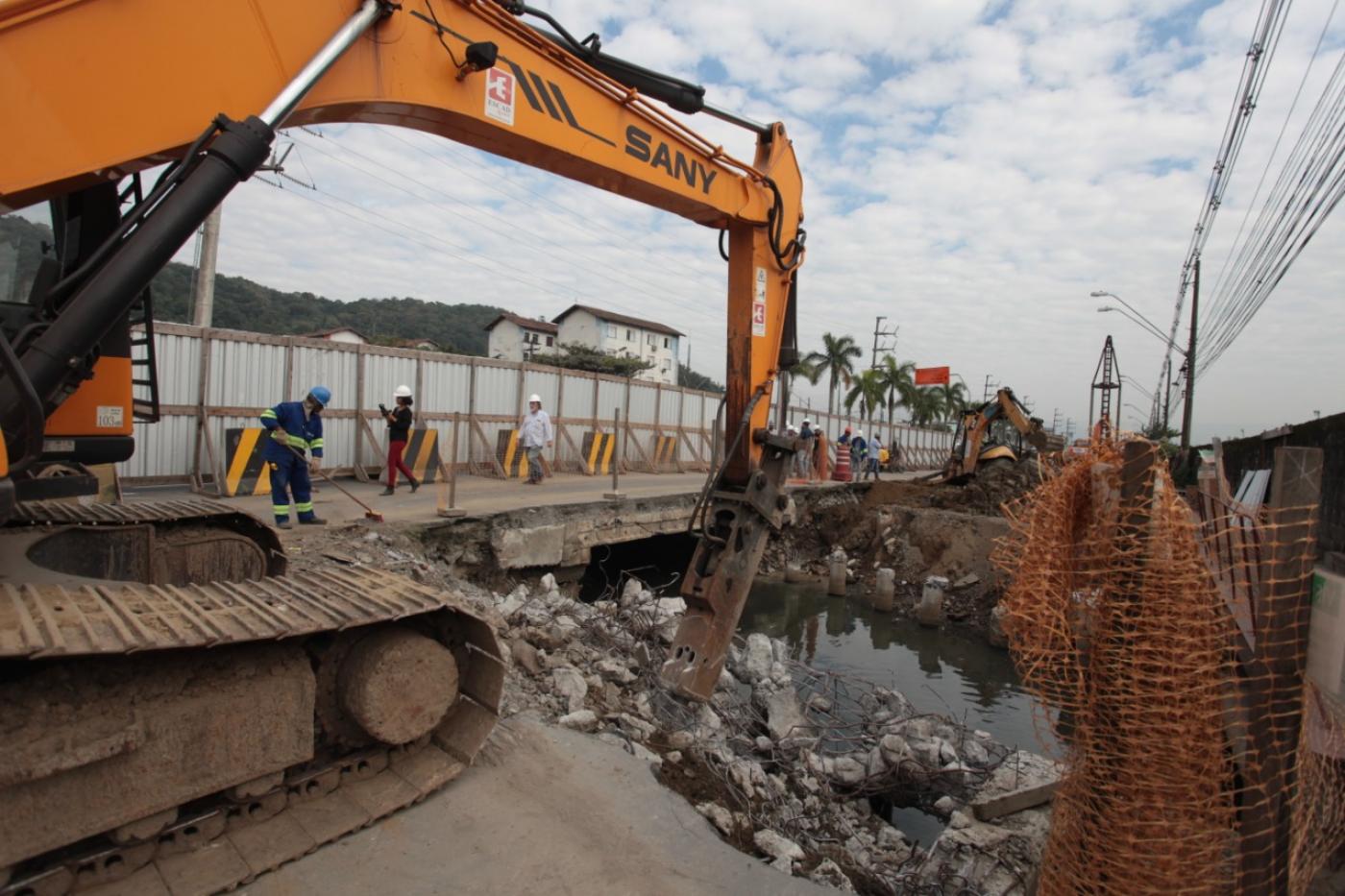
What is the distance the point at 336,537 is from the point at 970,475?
48.1 ft

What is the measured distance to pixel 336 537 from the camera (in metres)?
6.77

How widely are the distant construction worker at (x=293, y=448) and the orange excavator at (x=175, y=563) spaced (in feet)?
8.78

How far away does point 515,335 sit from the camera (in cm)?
6512

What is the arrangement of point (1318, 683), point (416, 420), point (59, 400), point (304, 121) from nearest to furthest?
point (1318, 683) → point (59, 400) → point (304, 121) → point (416, 420)

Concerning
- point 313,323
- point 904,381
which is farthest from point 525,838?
point 313,323

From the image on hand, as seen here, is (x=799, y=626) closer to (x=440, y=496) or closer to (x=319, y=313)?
(x=440, y=496)

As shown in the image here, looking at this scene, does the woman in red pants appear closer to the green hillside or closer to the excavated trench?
the excavated trench

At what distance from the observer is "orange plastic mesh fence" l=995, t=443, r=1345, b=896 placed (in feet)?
6.53

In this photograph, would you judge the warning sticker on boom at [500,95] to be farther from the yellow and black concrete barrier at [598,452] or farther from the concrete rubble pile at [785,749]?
the yellow and black concrete barrier at [598,452]

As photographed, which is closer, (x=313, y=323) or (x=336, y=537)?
(x=336, y=537)

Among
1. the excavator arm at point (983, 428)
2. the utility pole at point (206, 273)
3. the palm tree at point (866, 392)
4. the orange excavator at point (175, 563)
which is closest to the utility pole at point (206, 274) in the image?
the utility pole at point (206, 273)

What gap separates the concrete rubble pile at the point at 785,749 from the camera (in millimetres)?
3830

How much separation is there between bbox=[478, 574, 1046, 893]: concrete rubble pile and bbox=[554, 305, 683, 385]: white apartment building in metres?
57.0

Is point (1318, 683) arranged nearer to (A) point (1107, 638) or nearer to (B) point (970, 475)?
(A) point (1107, 638)
